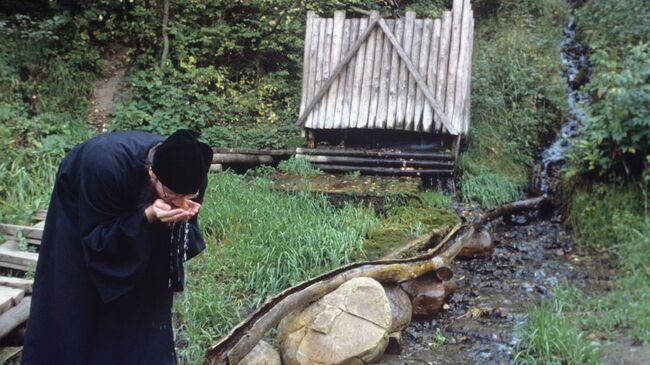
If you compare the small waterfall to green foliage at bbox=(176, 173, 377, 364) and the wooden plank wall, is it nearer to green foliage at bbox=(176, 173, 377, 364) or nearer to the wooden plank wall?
the wooden plank wall

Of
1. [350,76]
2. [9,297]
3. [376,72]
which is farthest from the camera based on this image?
[350,76]

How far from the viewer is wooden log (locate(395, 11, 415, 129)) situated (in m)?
8.62

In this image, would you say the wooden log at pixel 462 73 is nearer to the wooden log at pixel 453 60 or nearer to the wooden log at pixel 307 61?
the wooden log at pixel 453 60

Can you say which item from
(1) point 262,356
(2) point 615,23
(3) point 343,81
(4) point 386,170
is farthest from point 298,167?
(2) point 615,23

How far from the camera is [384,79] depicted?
28.9ft

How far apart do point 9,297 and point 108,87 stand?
22.0 ft

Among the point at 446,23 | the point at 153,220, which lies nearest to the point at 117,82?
the point at 446,23

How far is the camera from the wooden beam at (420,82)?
27.5 ft

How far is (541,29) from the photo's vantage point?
12898mm

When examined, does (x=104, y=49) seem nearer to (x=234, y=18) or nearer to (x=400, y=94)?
(x=234, y=18)

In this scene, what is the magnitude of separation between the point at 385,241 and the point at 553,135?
557 cm

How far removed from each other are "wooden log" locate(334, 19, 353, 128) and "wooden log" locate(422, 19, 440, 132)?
1.27 metres

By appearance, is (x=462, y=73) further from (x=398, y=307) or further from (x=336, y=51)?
(x=398, y=307)

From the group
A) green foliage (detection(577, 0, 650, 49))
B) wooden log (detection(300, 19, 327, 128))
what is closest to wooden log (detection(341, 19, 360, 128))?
wooden log (detection(300, 19, 327, 128))
